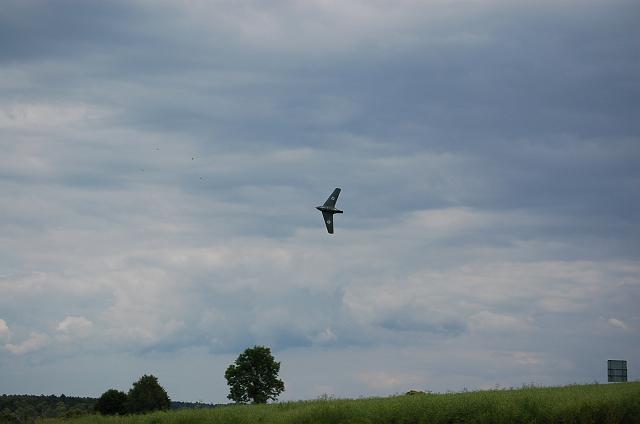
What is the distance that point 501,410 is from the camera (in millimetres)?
58844

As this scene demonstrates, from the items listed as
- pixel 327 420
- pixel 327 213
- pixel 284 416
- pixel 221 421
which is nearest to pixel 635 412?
pixel 327 420

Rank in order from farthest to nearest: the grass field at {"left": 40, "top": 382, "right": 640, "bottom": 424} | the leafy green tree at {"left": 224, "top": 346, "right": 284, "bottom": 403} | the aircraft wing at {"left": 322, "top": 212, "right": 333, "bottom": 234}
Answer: the leafy green tree at {"left": 224, "top": 346, "right": 284, "bottom": 403}
the aircraft wing at {"left": 322, "top": 212, "right": 333, "bottom": 234}
the grass field at {"left": 40, "top": 382, "right": 640, "bottom": 424}

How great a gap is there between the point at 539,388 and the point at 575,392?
5623 millimetres

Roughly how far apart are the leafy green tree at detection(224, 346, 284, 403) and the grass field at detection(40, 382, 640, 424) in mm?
42843


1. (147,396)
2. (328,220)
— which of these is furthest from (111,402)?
(328,220)

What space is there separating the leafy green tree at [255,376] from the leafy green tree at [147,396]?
→ 43.1 ft

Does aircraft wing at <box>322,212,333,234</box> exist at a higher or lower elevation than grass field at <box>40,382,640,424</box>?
higher

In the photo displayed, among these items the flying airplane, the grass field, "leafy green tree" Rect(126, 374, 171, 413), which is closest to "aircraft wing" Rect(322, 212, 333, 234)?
the flying airplane

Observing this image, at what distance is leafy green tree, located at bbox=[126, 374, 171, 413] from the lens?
123 meters

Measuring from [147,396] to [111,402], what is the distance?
6.44 metres

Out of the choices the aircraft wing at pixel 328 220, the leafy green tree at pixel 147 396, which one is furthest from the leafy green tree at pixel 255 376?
the aircraft wing at pixel 328 220

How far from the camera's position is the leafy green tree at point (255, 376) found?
11881 centimetres

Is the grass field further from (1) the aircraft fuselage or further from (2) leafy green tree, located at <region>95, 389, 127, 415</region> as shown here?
(2) leafy green tree, located at <region>95, 389, 127, 415</region>

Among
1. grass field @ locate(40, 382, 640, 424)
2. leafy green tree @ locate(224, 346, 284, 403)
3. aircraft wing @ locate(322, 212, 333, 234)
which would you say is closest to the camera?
grass field @ locate(40, 382, 640, 424)
